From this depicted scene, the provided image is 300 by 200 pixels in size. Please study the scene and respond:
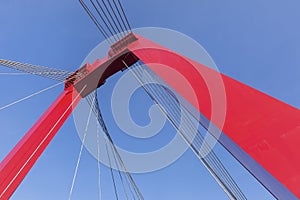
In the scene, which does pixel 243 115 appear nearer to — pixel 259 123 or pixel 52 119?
pixel 259 123

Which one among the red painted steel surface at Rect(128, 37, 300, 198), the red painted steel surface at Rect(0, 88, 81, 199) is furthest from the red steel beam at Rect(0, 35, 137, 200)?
the red painted steel surface at Rect(128, 37, 300, 198)

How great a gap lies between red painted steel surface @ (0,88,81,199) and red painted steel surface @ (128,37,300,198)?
342 cm

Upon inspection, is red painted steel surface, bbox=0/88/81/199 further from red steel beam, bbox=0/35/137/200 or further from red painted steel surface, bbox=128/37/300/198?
red painted steel surface, bbox=128/37/300/198

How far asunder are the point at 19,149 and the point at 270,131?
170 inches

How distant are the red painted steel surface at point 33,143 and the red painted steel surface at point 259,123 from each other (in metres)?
3.42

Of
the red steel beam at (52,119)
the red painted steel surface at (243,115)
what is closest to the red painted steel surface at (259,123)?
the red painted steel surface at (243,115)

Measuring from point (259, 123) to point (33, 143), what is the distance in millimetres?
4302

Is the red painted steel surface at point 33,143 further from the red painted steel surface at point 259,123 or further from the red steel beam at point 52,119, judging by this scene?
the red painted steel surface at point 259,123

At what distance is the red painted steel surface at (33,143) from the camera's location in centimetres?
414

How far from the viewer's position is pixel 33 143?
4785 millimetres

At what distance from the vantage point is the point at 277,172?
1.70 meters

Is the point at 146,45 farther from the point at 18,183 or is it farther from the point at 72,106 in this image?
the point at 18,183

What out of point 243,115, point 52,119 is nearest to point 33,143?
point 52,119

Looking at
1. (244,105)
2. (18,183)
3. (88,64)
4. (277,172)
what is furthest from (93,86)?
(277,172)
